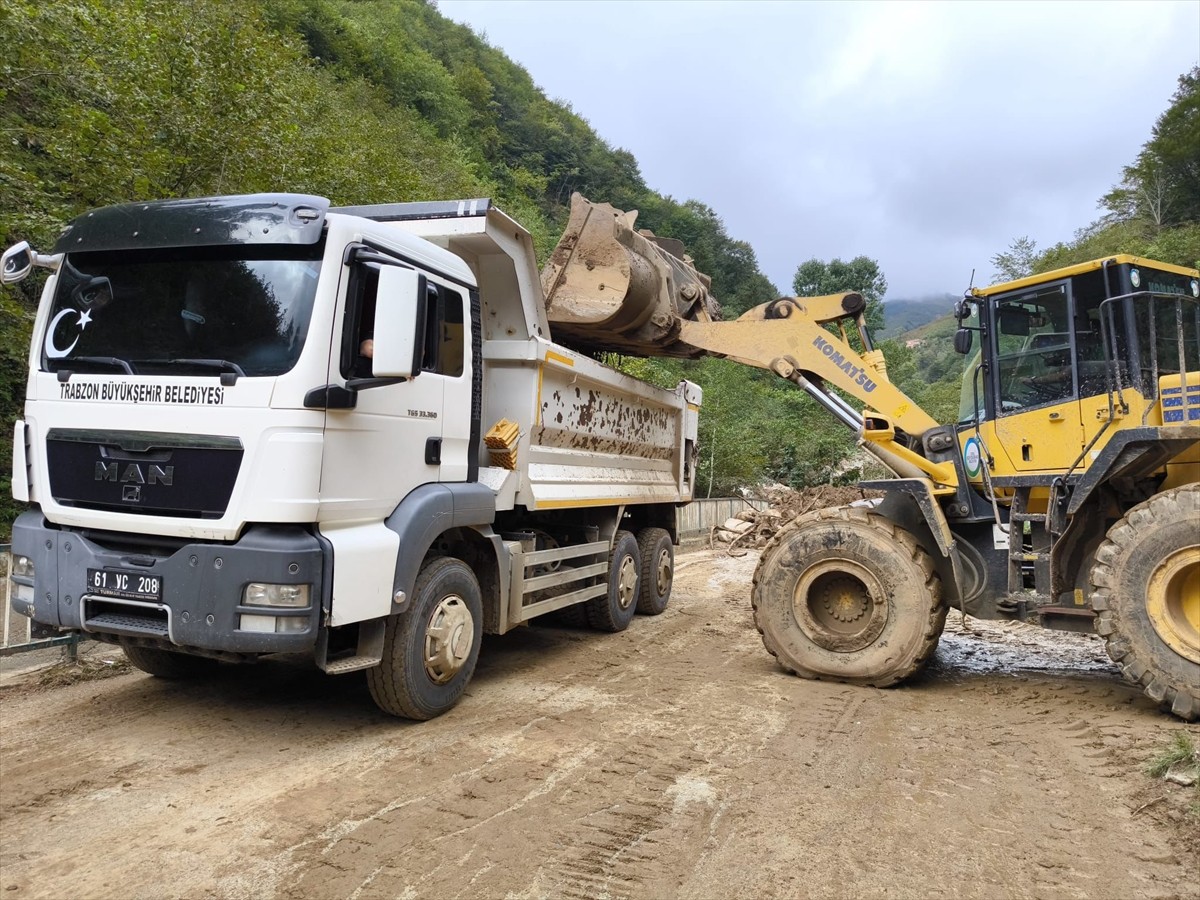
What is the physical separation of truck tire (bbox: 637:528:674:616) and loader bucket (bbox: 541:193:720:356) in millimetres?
2279

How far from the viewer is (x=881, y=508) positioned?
630 centimetres

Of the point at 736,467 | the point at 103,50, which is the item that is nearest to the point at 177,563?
the point at 103,50

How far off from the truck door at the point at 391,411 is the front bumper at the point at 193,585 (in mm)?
295

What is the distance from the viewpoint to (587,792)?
143 inches

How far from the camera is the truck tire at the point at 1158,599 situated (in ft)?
15.5

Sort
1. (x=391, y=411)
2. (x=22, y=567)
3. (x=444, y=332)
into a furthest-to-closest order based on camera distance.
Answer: (x=444, y=332) → (x=391, y=411) → (x=22, y=567)

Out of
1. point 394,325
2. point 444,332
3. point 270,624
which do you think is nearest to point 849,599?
point 444,332

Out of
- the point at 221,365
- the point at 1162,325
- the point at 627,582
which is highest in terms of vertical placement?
the point at 1162,325

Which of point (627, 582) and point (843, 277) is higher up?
point (843, 277)

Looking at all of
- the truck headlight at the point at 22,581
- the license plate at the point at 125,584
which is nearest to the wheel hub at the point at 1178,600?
the license plate at the point at 125,584

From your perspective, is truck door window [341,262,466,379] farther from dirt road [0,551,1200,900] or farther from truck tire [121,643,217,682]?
truck tire [121,643,217,682]

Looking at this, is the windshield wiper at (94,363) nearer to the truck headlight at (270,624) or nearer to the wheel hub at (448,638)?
the truck headlight at (270,624)

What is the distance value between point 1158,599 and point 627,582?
447 centimetres

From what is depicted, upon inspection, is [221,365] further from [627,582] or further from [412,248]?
[627,582]
